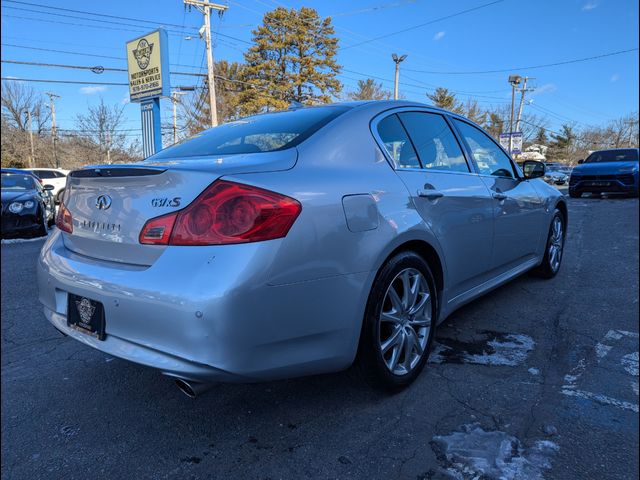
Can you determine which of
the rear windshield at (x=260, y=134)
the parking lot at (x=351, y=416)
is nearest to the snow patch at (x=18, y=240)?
the parking lot at (x=351, y=416)

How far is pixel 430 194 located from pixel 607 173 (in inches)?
505

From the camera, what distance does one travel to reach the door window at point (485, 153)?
3371 mm

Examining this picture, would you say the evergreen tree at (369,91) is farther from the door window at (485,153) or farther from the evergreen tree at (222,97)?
the door window at (485,153)

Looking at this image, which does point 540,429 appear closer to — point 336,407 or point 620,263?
point 336,407

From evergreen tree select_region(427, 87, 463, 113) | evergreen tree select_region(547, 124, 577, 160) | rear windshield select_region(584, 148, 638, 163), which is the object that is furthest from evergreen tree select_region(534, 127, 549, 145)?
rear windshield select_region(584, 148, 638, 163)

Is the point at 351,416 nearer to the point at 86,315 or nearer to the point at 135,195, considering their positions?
the point at 86,315

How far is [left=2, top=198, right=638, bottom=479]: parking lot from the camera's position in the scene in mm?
1830

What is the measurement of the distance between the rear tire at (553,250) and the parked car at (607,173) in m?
8.91

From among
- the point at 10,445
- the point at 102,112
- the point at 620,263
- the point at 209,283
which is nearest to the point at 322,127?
the point at 209,283

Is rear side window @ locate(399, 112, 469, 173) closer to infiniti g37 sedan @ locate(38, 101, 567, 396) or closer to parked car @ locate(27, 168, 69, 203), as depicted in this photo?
infiniti g37 sedan @ locate(38, 101, 567, 396)

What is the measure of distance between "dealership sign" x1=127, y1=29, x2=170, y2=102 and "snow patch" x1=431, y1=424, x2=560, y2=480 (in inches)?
530

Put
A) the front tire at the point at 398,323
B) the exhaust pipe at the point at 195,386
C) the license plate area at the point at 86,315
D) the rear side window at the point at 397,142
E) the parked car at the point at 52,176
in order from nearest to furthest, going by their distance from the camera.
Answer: the exhaust pipe at the point at 195,386
the license plate area at the point at 86,315
the front tire at the point at 398,323
the rear side window at the point at 397,142
the parked car at the point at 52,176

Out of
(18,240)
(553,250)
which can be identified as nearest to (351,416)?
(553,250)

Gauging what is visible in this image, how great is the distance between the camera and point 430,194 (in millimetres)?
2553
